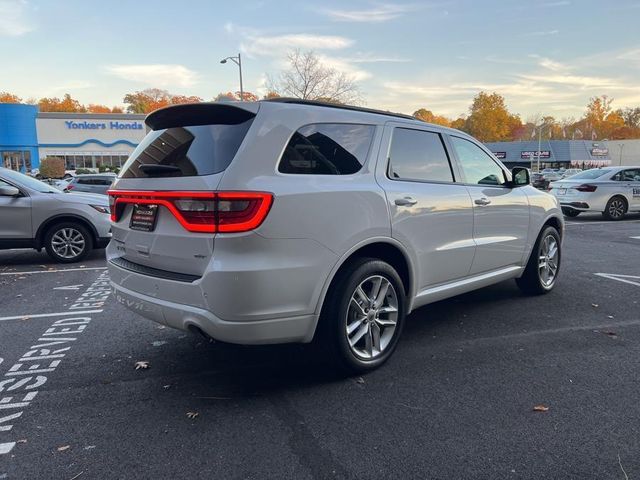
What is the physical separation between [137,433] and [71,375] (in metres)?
1.15

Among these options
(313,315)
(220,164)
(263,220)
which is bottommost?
(313,315)

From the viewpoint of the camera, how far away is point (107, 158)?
177 feet

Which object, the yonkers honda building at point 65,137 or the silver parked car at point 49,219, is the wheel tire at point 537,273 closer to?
the silver parked car at point 49,219

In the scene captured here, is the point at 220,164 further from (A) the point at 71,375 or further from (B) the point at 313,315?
(A) the point at 71,375

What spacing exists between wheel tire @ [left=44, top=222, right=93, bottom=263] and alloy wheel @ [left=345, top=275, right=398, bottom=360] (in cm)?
642

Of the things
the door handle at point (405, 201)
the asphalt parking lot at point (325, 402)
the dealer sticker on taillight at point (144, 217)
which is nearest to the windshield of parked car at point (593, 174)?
the asphalt parking lot at point (325, 402)

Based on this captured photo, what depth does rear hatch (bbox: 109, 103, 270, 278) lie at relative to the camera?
115 inches

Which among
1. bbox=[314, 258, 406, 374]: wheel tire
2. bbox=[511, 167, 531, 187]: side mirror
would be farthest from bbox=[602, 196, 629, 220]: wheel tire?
bbox=[314, 258, 406, 374]: wheel tire

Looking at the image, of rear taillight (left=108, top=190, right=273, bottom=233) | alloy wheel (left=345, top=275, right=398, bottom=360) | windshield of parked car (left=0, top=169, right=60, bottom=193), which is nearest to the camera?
rear taillight (left=108, top=190, right=273, bottom=233)

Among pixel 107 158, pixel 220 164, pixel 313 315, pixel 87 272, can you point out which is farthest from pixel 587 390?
pixel 107 158

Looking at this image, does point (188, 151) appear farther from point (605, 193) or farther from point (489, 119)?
point (489, 119)

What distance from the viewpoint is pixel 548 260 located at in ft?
19.3

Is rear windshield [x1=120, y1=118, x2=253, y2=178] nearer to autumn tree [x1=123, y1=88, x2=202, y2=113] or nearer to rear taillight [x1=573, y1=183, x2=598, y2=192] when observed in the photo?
rear taillight [x1=573, y1=183, x2=598, y2=192]

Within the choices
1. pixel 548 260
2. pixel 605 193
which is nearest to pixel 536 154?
pixel 605 193
